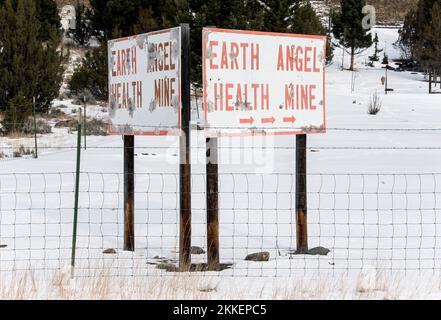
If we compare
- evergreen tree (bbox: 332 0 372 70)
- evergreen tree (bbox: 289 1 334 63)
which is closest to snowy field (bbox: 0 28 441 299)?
evergreen tree (bbox: 289 1 334 63)

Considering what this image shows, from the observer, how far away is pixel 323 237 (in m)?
8.30

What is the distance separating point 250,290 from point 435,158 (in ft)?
35.5

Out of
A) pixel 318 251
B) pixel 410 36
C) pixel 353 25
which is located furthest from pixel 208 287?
pixel 410 36

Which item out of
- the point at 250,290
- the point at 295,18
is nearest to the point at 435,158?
the point at 250,290

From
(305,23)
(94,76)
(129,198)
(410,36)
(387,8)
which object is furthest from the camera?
(387,8)

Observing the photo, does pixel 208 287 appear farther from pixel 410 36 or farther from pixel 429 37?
pixel 410 36

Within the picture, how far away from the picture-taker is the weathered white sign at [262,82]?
21.7 ft

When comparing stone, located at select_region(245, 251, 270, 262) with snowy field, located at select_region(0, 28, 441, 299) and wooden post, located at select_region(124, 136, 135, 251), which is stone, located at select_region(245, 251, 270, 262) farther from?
wooden post, located at select_region(124, 136, 135, 251)

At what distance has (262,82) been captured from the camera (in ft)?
22.8

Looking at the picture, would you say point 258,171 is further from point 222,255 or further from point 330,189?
point 222,255

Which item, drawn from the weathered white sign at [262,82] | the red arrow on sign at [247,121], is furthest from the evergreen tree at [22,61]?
the red arrow on sign at [247,121]

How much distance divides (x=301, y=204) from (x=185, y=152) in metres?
1.60

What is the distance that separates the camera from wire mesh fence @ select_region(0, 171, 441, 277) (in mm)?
6812

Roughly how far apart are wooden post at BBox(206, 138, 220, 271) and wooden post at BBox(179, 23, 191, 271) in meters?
0.21
